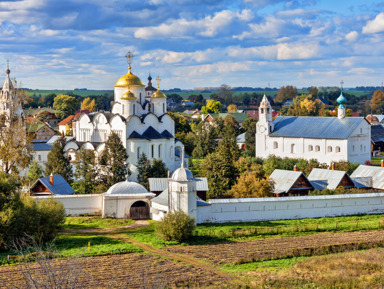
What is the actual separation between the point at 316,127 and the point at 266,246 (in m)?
25.4

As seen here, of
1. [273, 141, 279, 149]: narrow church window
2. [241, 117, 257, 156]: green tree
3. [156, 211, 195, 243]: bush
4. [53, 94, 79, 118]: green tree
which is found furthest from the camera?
[53, 94, 79, 118]: green tree

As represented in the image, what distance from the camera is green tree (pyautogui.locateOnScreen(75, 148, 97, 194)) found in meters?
31.8

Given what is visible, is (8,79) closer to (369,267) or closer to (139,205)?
(139,205)

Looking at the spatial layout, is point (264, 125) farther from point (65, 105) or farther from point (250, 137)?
Answer: point (65, 105)

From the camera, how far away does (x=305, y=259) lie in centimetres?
2020

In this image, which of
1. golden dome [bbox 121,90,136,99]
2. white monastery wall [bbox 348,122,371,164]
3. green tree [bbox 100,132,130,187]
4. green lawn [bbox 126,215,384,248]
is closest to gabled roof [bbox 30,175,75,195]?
green tree [bbox 100,132,130,187]

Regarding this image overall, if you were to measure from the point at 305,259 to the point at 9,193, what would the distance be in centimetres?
1103

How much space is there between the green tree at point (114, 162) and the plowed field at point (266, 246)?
469 inches

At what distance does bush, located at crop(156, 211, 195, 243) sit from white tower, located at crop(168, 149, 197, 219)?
1.89 meters

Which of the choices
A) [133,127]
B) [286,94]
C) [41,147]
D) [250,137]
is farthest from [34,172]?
[286,94]

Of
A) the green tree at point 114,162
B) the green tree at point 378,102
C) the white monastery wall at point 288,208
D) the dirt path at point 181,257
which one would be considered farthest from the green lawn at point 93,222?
the green tree at point 378,102

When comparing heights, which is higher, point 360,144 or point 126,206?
point 360,144

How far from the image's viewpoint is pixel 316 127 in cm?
4584

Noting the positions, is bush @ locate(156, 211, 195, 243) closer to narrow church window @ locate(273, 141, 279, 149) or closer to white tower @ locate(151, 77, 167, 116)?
white tower @ locate(151, 77, 167, 116)
